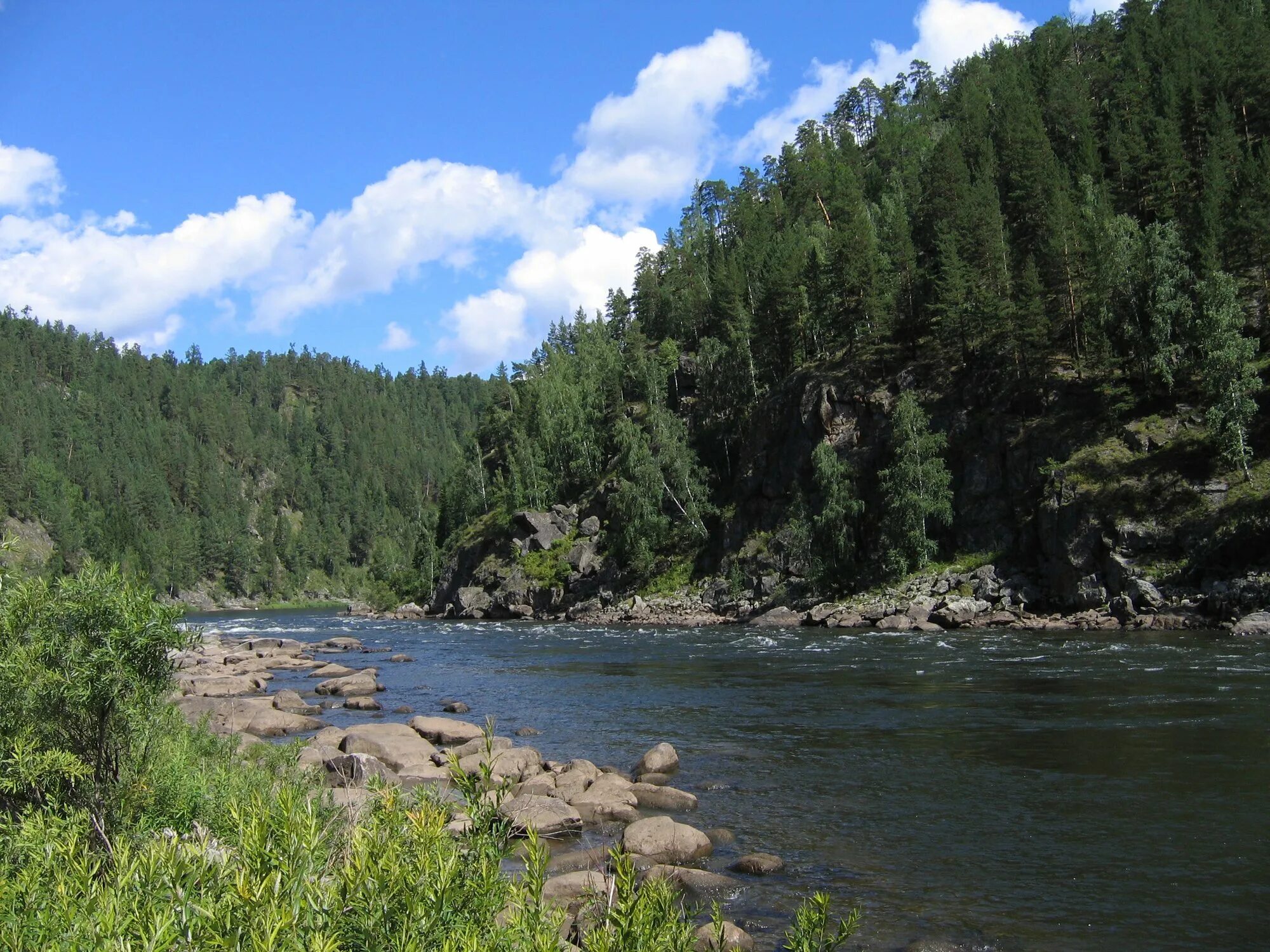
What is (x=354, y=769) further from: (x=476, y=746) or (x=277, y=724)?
(x=277, y=724)

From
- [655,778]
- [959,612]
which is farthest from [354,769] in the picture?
[959,612]

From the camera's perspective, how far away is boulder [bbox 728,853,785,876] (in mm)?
14508

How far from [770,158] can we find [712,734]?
413ft

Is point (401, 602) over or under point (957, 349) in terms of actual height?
A: under

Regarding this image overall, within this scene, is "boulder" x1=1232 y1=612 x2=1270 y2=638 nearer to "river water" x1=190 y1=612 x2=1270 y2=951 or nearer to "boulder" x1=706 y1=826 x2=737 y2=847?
"river water" x1=190 y1=612 x2=1270 y2=951

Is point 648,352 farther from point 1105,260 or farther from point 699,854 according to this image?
point 699,854

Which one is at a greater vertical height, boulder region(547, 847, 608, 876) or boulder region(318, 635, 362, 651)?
boulder region(547, 847, 608, 876)

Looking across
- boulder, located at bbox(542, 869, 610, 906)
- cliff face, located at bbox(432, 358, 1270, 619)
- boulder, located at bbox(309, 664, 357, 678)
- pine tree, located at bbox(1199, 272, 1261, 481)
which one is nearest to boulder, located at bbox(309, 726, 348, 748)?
boulder, located at bbox(542, 869, 610, 906)

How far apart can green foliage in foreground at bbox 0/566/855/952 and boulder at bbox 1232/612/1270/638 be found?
39.0 m

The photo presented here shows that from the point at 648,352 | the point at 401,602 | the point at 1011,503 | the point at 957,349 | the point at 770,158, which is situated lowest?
the point at 401,602

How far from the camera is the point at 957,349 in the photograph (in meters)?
67.4

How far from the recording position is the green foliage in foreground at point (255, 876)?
503 cm

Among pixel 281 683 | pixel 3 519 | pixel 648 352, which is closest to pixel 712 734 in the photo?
pixel 281 683

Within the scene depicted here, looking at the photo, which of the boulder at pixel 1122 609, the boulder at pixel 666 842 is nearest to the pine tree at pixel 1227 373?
the boulder at pixel 1122 609
